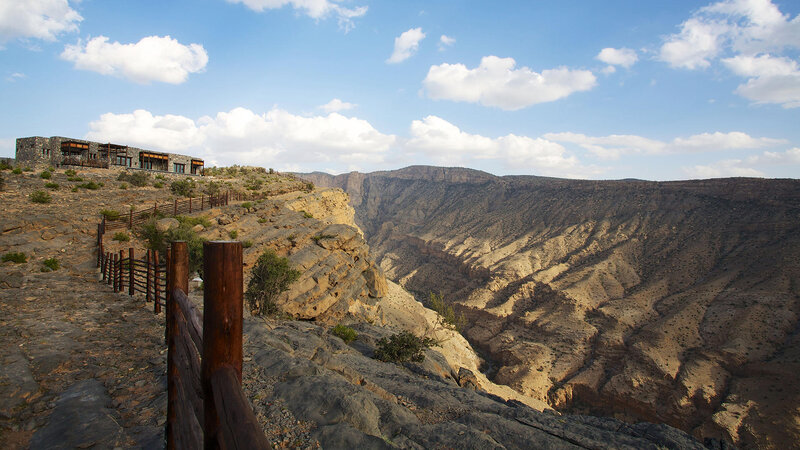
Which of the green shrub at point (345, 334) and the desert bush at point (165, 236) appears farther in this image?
the desert bush at point (165, 236)

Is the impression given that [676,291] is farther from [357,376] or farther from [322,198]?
[357,376]

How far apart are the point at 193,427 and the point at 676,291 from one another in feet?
155

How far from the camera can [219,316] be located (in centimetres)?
196

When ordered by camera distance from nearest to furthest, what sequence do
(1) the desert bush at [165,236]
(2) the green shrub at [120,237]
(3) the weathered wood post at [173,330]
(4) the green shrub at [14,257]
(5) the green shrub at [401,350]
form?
(3) the weathered wood post at [173,330] → (5) the green shrub at [401,350] → (4) the green shrub at [14,257] → (1) the desert bush at [165,236] → (2) the green shrub at [120,237]

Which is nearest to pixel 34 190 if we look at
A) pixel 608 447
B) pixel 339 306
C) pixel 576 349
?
pixel 339 306

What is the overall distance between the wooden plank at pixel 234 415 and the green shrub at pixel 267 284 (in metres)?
17.5

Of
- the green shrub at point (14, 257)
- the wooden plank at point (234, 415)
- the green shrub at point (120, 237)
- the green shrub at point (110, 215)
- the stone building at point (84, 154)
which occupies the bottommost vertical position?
the green shrub at point (14, 257)

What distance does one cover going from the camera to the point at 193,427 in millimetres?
2682

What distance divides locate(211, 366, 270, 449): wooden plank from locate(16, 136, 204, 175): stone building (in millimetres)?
44661

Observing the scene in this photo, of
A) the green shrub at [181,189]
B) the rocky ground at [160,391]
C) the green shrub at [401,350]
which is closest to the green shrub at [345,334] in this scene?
the rocky ground at [160,391]

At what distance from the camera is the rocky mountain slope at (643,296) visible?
86.0 ft

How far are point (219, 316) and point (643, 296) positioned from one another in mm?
45776

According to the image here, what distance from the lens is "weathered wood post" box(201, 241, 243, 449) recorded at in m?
1.95

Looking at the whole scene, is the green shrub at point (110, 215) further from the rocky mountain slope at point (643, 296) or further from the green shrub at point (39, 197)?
the rocky mountain slope at point (643, 296)
